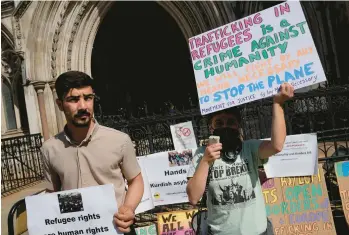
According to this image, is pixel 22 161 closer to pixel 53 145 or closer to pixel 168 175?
pixel 168 175

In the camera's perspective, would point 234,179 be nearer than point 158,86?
Yes

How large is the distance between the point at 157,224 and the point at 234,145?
91.2 inches

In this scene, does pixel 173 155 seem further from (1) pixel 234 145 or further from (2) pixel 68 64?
(2) pixel 68 64

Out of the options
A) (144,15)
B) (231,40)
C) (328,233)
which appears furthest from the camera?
(144,15)

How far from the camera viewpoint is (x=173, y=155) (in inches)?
188

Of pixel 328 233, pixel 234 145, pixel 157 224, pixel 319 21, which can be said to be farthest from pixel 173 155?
pixel 319 21

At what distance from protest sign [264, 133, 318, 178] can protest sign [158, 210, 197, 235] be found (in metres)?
1.12

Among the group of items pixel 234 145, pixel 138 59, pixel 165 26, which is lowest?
pixel 234 145

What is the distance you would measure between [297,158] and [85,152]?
7.97ft

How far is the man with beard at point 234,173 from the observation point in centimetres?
240

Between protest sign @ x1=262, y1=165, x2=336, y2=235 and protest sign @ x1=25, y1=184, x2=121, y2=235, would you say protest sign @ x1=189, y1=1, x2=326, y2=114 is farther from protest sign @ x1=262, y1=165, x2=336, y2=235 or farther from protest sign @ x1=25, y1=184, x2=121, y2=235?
protest sign @ x1=262, y1=165, x2=336, y2=235

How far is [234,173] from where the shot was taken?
8.14ft

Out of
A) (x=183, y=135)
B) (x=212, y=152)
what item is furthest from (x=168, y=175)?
(x=212, y=152)

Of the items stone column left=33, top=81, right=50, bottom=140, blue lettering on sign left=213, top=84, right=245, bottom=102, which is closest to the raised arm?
blue lettering on sign left=213, top=84, right=245, bottom=102
